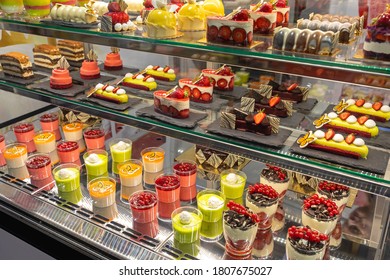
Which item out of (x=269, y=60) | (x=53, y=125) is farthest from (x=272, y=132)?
(x=53, y=125)

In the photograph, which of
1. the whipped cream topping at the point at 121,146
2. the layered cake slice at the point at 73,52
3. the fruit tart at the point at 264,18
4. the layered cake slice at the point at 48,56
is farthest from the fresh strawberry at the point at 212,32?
the layered cake slice at the point at 73,52

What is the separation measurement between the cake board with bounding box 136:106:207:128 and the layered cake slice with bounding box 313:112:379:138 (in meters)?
0.64

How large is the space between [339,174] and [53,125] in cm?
287

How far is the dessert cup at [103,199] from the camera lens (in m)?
2.62

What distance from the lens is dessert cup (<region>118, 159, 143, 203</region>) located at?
2822 mm

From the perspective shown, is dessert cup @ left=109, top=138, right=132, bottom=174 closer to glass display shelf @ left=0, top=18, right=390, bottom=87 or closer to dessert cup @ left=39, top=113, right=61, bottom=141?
dessert cup @ left=39, top=113, right=61, bottom=141

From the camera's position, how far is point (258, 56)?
180 cm

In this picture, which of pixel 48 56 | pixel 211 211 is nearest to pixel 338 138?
pixel 211 211

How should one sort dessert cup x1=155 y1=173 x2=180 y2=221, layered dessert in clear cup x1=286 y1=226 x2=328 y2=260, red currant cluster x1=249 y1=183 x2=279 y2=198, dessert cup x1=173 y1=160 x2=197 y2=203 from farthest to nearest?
1. dessert cup x1=173 y1=160 x2=197 y2=203
2. dessert cup x1=155 y1=173 x2=180 y2=221
3. red currant cluster x1=249 y1=183 x2=279 y2=198
4. layered dessert in clear cup x1=286 y1=226 x2=328 y2=260

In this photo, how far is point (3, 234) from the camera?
271 centimetres

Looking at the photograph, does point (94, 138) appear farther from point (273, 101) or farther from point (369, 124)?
point (369, 124)

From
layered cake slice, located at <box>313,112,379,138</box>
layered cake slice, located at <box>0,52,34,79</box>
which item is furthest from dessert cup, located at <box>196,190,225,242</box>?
layered cake slice, located at <box>0,52,34,79</box>

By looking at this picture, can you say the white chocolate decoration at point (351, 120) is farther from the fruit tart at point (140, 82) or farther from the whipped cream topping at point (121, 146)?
the whipped cream topping at point (121, 146)
